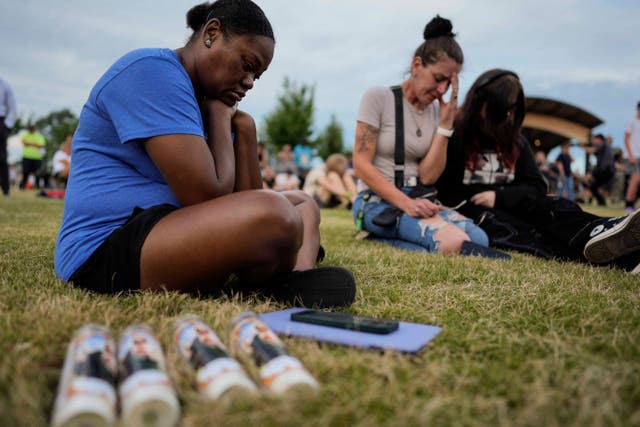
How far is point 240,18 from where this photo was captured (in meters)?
1.99

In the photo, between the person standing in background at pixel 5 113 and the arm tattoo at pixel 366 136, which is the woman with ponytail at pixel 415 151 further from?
the person standing in background at pixel 5 113

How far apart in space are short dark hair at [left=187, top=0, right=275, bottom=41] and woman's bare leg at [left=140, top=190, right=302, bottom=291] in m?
0.69

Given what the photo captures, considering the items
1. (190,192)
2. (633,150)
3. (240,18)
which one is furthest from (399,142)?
(633,150)

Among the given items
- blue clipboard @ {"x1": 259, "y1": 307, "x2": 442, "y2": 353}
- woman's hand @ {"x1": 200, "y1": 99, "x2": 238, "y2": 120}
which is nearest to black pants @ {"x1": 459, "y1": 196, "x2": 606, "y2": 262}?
blue clipboard @ {"x1": 259, "y1": 307, "x2": 442, "y2": 353}

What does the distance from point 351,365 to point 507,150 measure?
139 inches

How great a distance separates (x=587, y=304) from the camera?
2.01 meters

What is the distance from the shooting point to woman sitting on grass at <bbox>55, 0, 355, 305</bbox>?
1.76 metres

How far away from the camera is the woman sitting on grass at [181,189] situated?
1.76 metres

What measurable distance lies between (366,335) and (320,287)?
491 mm

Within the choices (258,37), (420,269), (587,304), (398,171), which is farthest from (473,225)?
(258,37)

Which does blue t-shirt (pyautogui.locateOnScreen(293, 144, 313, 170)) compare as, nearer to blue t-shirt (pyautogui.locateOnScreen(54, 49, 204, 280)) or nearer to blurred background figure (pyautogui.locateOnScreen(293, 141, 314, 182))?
blurred background figure (pyautogui.locateOnScreen(293, 141, 314, 182))

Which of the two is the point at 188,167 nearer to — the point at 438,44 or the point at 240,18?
the point at 240,18

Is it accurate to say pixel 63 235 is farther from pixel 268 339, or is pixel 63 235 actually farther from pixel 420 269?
pixel 420 269

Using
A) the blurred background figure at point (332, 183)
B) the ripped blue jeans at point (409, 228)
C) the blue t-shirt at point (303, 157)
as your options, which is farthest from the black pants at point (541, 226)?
the blue t-shirt at point (303, 157)
